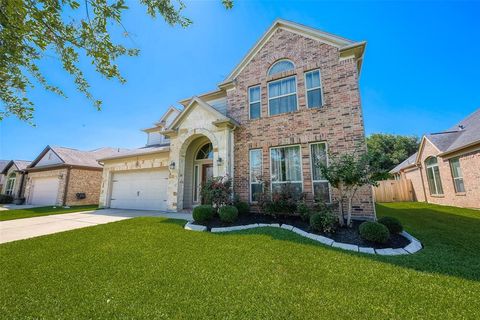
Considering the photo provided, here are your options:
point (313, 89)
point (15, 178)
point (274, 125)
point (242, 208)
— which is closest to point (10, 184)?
point (15, 178)

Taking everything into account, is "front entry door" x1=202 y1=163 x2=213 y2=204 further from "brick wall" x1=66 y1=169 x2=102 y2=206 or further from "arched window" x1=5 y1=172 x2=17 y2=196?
"arched window" x1=5 y1=172 x2=17 y2=196

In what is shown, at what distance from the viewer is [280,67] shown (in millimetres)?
9344

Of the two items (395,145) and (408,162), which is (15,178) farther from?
(395,145)

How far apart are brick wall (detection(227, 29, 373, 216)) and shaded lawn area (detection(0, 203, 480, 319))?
3.42 m

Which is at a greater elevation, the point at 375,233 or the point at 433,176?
the point at 433,176

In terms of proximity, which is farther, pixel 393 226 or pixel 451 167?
pixel 451 167

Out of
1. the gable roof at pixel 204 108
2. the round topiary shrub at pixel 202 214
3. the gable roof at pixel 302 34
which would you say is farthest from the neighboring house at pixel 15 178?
the gable roof at pixel 302 34

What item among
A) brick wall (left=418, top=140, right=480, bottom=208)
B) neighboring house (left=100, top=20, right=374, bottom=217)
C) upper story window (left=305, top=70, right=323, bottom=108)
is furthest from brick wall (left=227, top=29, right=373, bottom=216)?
brick wall (left=418, top=140, right=480, bottom=208)

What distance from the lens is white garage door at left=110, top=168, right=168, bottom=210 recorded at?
1147 cm

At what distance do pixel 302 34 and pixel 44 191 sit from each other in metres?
23.3

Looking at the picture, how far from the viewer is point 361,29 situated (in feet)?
28.6

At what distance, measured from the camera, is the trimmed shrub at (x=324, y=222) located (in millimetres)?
5598

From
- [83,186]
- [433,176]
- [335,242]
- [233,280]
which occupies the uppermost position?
[433,176]

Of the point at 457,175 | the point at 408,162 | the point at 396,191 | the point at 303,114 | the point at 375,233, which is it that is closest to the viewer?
the point at 375,233
